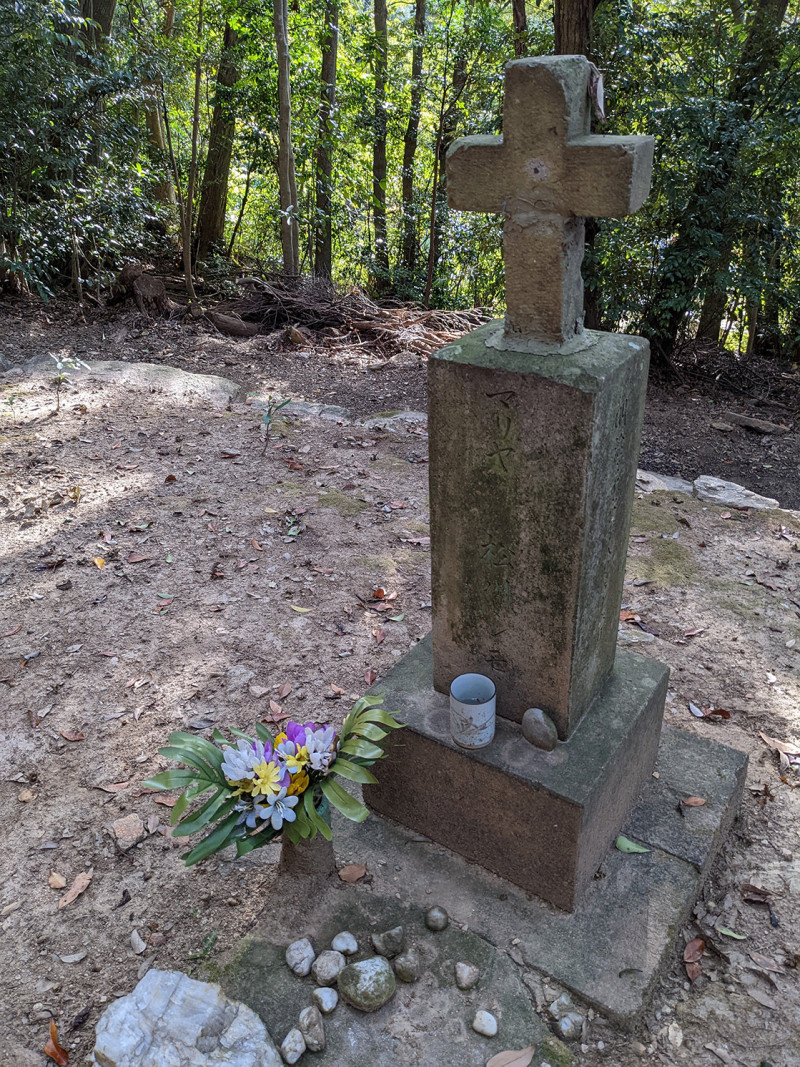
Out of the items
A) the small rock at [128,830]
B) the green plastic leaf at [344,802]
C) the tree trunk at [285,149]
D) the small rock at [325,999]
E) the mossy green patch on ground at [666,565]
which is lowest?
the small rock at [128,830]

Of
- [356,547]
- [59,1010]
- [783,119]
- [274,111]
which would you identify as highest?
[274,111]

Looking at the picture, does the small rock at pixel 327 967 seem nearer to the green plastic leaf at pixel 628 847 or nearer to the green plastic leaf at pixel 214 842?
the green plastic leaf at pixel 214 842

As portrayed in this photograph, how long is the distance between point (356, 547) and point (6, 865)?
2.53 meters

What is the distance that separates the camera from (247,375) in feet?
24.6

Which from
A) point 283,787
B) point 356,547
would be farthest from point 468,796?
point 356,547

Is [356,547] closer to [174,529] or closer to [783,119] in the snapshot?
[174,529]

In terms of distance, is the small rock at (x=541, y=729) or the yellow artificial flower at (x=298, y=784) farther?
the small rock at (x=541, y=729)

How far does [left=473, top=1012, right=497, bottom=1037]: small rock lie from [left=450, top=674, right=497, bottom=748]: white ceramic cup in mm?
736

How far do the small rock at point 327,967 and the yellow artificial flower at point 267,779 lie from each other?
519 mm

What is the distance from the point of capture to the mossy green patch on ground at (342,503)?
5.05m

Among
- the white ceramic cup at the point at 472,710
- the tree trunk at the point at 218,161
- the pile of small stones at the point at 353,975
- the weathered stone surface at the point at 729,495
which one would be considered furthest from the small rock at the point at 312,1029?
the tree trunk at the point at 218,161

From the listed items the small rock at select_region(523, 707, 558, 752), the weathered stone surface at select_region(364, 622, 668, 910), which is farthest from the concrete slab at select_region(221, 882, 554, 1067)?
the small rock at select_region(523, 707, 558, 752)

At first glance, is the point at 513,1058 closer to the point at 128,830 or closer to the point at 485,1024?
the point at 485,1024

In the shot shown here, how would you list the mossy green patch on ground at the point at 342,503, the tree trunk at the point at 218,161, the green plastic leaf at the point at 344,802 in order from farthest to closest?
the tree trunk at the point at 218,161 → the mossy green patch on ground at the point at 342,503 → the green plastic leaf at the point at 344,802
